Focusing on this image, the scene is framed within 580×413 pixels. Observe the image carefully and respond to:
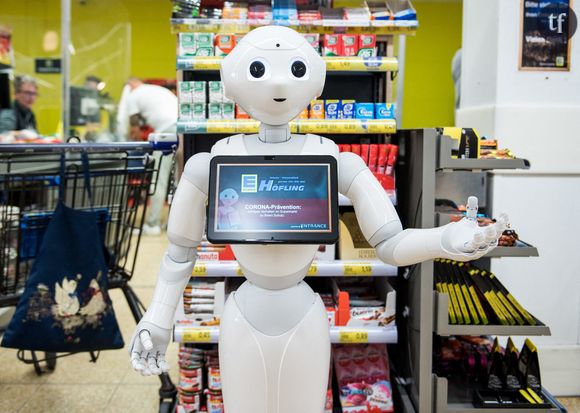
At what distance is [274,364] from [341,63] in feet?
4.36

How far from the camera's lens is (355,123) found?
2635mm

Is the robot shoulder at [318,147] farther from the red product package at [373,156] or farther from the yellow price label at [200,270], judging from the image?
the yellow price label at [200,270]

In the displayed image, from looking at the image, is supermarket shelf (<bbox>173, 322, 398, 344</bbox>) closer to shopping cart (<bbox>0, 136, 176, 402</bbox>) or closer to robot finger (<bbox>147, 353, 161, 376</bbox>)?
shopping cart (<bbox>0, 136, 176, 402</bbox>)

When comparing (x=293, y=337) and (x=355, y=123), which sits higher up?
(x=355, y=123)

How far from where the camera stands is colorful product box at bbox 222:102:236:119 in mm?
2736

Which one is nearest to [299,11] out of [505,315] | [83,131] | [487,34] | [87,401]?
[487,34]

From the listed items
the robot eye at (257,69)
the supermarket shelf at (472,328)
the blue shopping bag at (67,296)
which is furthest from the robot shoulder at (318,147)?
the blue shopping bag at (67,296)

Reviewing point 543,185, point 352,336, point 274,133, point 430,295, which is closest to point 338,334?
point 352,336

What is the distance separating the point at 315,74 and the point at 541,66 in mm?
1766

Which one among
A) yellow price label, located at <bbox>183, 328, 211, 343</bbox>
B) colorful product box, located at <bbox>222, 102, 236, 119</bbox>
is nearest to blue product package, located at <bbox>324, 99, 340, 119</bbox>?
colorful product box, located at <bbox>222, 102, 236, 119</bbox>

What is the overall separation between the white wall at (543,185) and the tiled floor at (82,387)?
0.30 m

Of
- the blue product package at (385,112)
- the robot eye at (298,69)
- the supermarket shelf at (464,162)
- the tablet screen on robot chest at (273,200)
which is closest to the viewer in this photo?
the tablet screen on robot chest at (273,200)

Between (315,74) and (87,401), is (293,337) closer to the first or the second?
(315,74)

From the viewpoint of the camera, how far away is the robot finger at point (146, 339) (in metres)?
1.74
